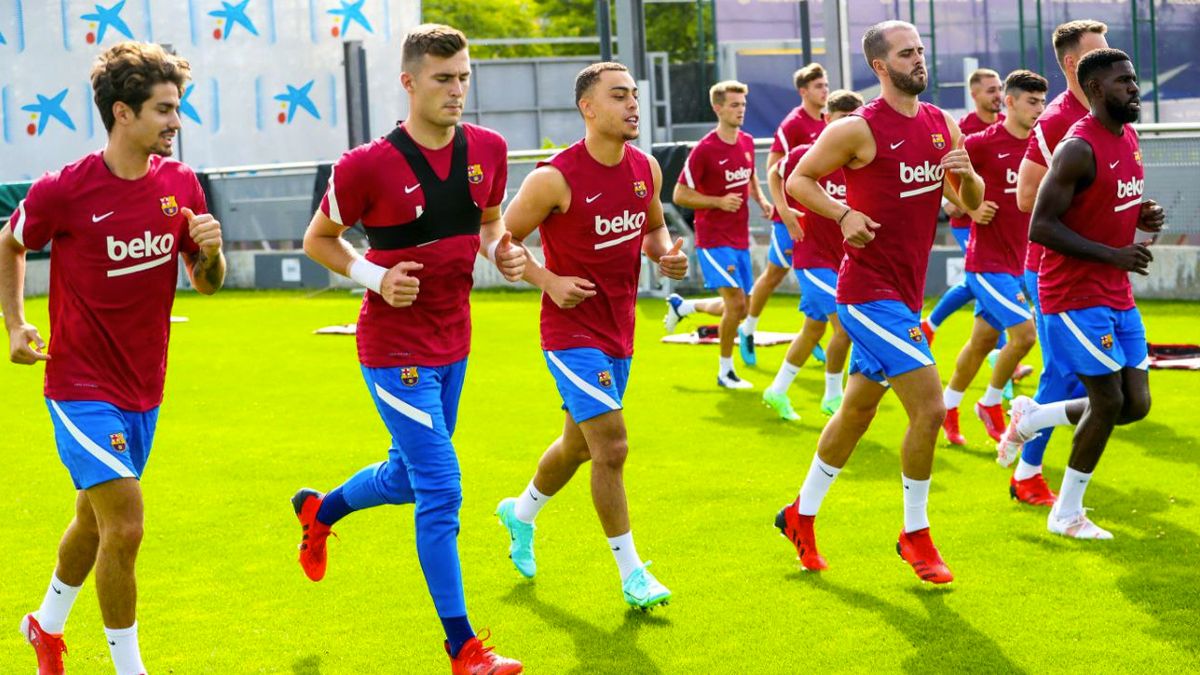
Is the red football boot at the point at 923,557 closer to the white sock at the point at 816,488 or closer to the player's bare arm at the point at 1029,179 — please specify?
the white sock at the point at 816,488

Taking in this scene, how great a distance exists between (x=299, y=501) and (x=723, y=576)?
1875 millimetres

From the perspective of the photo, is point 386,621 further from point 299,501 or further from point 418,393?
point 418,393

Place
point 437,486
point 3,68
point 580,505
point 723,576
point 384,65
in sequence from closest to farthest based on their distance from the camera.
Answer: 1. point 437,486
2. point 723,576
3. point 580,505
4. point 3,68
5. point 384,65

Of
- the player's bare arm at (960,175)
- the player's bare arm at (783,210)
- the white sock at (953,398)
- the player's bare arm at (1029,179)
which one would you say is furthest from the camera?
the player's bare arm at (783,210)

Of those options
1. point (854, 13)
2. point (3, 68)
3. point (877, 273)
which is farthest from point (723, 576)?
point (3, 68)

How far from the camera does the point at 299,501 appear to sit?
6.90 m

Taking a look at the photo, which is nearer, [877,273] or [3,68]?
[877,273]

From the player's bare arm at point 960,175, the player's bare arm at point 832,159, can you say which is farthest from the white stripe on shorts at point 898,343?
the player's bare arm at point 960,175

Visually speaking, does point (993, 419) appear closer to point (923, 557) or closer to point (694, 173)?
point (923, 557)

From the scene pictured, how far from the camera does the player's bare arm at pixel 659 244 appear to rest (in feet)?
22.0

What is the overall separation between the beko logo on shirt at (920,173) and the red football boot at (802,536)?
1523mm

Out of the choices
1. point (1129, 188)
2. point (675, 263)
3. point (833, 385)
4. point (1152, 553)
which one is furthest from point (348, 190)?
point (833, 385)

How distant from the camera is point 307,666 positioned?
602cm

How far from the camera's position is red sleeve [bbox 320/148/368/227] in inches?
227
